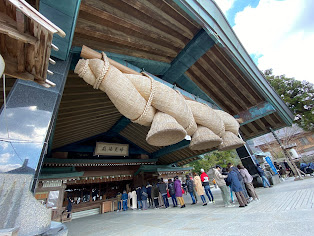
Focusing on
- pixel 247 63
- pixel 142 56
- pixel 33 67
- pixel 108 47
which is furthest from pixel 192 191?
pixel 33 67

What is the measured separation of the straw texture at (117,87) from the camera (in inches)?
64.1

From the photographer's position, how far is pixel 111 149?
9641 millimetres

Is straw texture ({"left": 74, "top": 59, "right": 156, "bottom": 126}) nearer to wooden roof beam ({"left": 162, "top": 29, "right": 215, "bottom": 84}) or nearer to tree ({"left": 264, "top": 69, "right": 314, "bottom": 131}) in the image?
wooden roof beam ({"left": 162, "top": 29, "right": 215, "bottom": 84})

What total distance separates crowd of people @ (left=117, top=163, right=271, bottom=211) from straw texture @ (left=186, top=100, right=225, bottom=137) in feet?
8.74

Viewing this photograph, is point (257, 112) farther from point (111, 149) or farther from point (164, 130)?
point (111, 149)

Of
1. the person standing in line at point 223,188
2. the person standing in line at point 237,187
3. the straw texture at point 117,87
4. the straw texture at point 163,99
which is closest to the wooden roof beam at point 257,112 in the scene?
the person standing in line at point 237,187

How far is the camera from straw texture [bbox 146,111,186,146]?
1.61 meters

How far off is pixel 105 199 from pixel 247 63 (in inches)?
453

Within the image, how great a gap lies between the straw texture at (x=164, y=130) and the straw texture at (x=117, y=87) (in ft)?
0.57

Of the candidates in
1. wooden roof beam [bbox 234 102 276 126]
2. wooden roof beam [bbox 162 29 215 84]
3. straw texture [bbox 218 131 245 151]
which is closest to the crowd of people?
wooden roof beam [bbox 234 102 276 126]

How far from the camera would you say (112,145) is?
9.69 meters

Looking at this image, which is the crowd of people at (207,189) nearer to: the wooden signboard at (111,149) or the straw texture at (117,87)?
the wooden signboard at (111,149)

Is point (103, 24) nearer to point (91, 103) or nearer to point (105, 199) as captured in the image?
point (91, 103)

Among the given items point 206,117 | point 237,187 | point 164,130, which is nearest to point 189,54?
point 206,117
